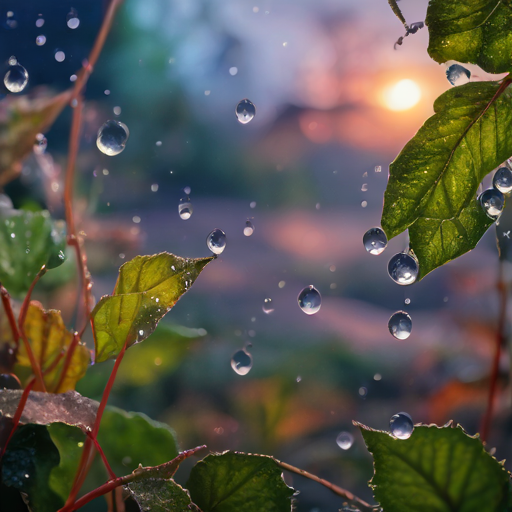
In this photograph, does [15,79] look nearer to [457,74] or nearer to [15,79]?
[15,79]

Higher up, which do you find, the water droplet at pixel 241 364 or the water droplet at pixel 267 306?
the water droplet at pixel 267 306

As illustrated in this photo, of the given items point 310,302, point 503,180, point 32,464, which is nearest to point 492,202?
point 503,180

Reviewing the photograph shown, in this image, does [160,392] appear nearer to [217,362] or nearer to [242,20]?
[217,362]

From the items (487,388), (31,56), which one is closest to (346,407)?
(487,388)

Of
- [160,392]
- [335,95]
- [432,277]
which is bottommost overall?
[160,392]

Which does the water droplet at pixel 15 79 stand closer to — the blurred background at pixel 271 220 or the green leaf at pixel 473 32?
the blurred background at pixel 271 220

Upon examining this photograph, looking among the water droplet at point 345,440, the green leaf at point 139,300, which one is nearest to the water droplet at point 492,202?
the green leaf at point 139,300

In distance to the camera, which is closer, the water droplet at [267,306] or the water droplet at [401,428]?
the water droplet at [401,428]

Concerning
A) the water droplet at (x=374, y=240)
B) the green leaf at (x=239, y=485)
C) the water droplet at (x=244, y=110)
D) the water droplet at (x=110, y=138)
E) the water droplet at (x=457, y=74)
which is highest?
the water droplet at (x=457, y=74)
